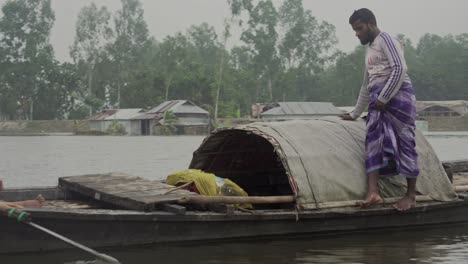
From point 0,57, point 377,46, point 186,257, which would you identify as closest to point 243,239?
point 186,257

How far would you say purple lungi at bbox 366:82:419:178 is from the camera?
509 centimetres

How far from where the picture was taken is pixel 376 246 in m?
5.04

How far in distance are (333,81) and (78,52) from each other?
2300 cm

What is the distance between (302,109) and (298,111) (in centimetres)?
39

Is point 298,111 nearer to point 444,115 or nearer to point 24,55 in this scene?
point 444,115

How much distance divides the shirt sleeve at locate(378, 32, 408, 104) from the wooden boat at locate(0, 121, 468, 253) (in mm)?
910

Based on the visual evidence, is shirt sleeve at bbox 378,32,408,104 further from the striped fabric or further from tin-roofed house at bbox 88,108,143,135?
tin-roofed house at bbox 88,108,143,135

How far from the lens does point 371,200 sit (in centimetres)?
512

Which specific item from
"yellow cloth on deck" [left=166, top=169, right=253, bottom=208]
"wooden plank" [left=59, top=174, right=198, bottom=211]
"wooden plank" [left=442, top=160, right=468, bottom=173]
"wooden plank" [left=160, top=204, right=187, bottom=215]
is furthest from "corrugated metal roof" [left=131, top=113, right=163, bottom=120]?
"wooden plank" [left=160, top=204, right=187, bottom=215]

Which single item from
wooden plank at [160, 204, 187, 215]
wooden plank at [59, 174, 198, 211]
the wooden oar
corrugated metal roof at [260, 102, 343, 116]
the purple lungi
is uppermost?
corrugated metal roof at [260, 102, 343, 116]

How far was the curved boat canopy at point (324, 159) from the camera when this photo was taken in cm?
512

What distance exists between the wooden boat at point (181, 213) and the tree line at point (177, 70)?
39472 mm

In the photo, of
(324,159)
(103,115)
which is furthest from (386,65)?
(103,115)

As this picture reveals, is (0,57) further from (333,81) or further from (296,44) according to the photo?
(333,81)
